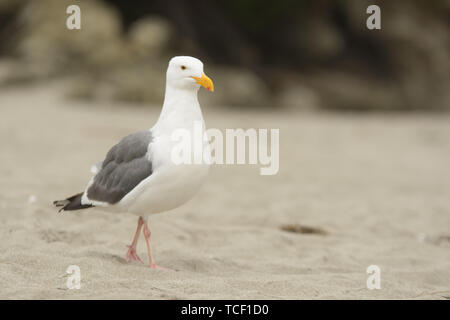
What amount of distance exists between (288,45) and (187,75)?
1365cm

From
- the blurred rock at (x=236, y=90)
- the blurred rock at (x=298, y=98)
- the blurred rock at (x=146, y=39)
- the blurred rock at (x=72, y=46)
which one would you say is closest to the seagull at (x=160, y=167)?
the blurred rock at (x=72, y=46)

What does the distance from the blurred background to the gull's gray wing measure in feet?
32.0

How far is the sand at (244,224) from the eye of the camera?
320 cm

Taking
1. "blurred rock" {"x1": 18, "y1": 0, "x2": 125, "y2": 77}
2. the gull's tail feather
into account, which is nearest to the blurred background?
"blurred rock" {"x1": 18, "y1": 0, "x2": 125, "y2": 77}

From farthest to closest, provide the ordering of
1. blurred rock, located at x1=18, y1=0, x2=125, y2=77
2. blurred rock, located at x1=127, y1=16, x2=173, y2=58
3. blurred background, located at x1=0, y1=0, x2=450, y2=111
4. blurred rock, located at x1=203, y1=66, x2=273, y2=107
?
blurred background, located at x1=0, y1=0, x2=450, y2=111 < blurred rock, located at x1=203, y1=66, x2=273, y2=107 < blurred rock, located at x1=127, y1=16, x2=173, y2=58 < blurred rock, located at x1=18, y1=0, x2=125, y2=77

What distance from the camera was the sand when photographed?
3.20 m

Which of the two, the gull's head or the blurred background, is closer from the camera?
the gull's head

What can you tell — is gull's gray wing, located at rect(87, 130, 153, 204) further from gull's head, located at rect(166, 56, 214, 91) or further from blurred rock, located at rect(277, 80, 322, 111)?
blurred rock, located at rect(277, 80, 322, 111)

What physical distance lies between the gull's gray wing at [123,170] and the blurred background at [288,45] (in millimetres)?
9757

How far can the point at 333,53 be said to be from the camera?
55.2 ft

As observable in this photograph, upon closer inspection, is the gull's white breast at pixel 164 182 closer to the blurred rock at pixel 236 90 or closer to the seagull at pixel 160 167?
the seagull at pixel 160 167

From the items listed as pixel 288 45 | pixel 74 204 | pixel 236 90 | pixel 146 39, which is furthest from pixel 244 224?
pixel 288 45

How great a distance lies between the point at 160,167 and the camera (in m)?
3.25

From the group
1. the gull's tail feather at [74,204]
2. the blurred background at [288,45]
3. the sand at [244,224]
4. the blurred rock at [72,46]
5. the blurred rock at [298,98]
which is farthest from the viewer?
the blurred rock at [298,98]
